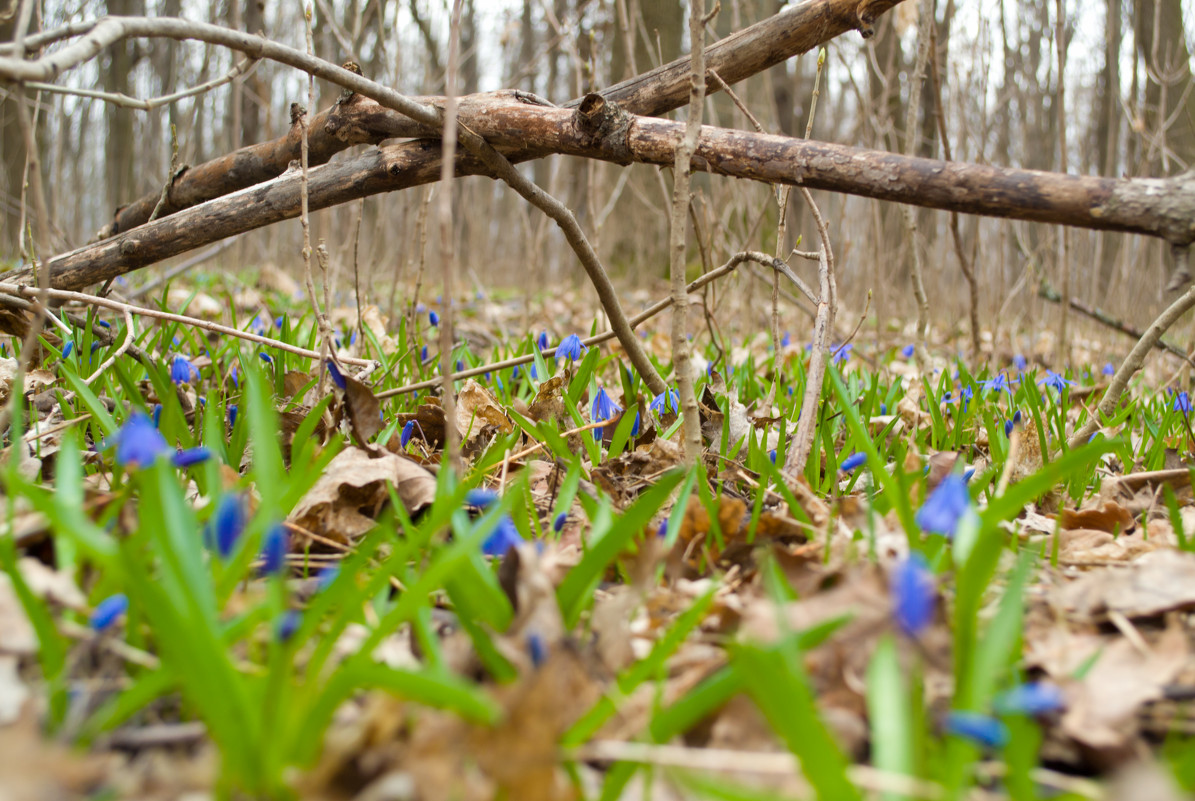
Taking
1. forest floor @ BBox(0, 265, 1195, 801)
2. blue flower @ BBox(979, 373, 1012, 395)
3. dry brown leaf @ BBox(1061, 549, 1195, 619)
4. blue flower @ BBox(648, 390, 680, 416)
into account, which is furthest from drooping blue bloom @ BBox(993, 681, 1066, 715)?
blue flower @ BBox(979, 373, 1012, 395)

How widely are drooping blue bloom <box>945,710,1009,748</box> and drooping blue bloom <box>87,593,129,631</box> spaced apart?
88 cm

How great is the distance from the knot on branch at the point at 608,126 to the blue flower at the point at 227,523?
48.5 inches

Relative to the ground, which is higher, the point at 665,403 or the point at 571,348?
the point at 571,348

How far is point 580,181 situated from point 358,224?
9.28 meters

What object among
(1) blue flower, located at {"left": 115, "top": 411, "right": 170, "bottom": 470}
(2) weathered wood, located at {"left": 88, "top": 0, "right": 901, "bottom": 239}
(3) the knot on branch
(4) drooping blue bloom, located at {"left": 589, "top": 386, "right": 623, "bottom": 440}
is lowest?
(4) drooping blue bloom, located at {"left": 589, "top": 386, "right": 623, "bottom": 440}

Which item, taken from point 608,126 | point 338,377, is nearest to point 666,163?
point 608,126

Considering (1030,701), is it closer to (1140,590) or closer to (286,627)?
(1140,590)

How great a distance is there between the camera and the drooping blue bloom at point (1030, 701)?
733mm

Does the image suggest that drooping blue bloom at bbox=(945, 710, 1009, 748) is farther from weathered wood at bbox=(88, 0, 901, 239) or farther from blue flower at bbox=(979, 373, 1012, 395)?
blue flower at bbox=(979, 373, 1012, 395)

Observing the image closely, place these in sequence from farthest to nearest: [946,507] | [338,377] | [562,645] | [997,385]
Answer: [997,385] → [338,377] → [946,507] → [562,645]

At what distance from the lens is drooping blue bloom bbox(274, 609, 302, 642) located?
78 cm

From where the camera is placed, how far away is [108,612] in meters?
0.85

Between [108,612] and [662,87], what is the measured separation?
186 centimetres

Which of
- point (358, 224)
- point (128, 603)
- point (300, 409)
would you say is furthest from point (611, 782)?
point (358, 224)
